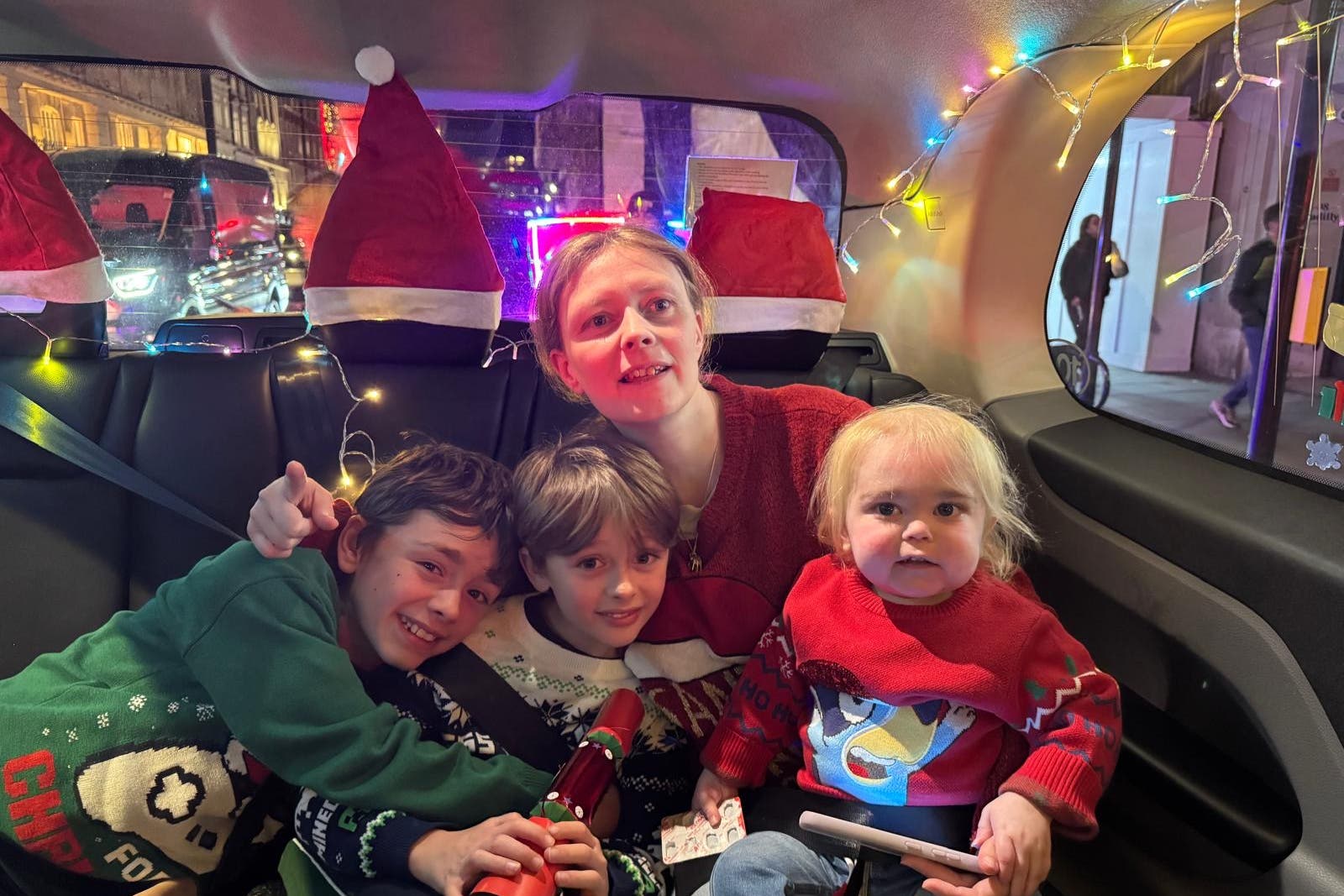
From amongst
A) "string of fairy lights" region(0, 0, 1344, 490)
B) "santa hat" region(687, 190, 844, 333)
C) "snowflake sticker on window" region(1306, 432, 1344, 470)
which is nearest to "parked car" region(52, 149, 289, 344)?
"string of fairy lights" region(0, 0, 1344, 490)

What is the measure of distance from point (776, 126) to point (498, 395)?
0.98 meters

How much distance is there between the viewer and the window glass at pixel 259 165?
5.96 ft

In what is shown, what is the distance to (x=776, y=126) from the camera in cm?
200

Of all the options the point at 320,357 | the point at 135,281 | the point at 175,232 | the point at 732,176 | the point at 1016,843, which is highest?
the point at 732,176

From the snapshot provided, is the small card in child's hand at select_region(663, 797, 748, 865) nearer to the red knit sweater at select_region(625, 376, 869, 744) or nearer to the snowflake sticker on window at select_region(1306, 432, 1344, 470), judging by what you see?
the red knit sweater at select_region(625, 376, 869, 744)

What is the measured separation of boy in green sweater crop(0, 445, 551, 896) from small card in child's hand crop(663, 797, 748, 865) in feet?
0.61

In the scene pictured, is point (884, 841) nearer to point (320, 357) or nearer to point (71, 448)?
point (320, 357)

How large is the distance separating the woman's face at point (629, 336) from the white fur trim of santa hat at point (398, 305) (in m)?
0.26

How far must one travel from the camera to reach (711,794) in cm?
119

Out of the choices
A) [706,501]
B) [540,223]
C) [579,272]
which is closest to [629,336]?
[579,272]

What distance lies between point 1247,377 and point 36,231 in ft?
17.7

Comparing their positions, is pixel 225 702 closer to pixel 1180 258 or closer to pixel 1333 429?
pixel 1333 429

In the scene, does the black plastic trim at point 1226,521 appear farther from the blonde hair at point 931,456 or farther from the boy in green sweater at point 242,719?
the boy in green sweater at point 242,719

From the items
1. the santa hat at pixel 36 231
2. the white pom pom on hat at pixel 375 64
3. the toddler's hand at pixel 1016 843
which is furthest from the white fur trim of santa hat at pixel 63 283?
the toddler's hand at pixel 1016 843
